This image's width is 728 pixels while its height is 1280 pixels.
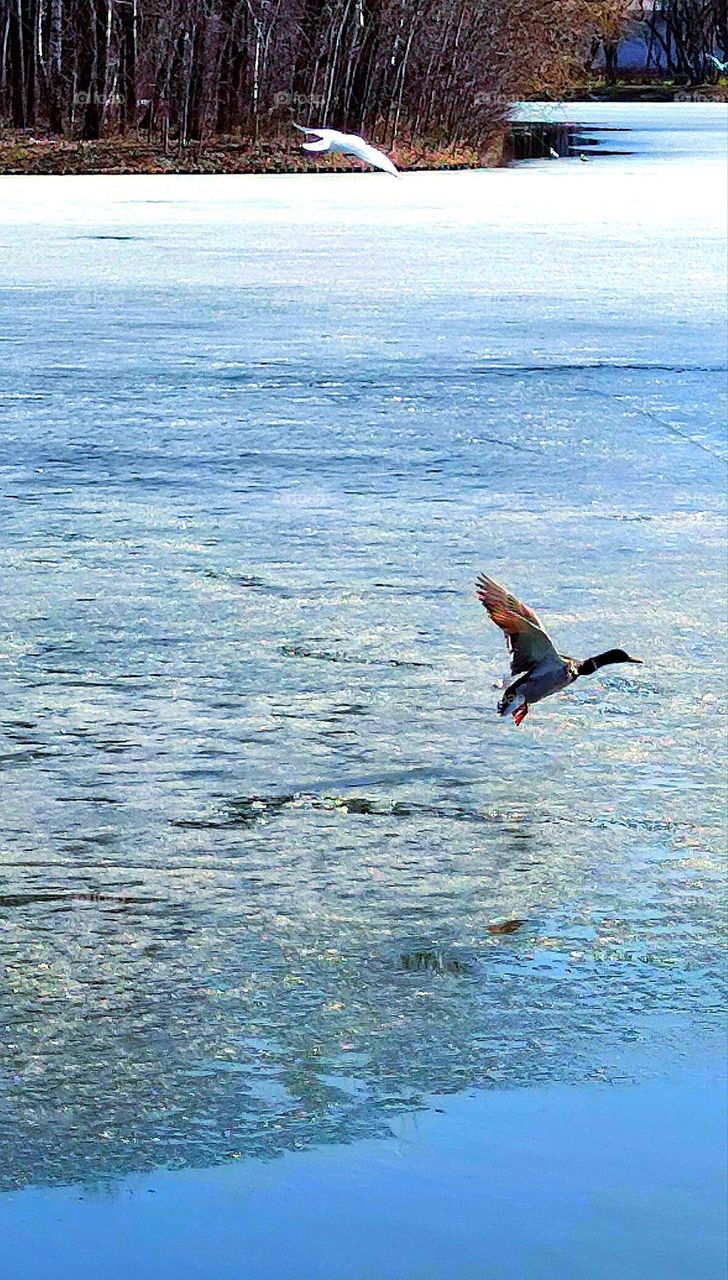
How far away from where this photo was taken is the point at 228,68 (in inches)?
1359

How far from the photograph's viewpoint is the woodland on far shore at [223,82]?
32.5 m

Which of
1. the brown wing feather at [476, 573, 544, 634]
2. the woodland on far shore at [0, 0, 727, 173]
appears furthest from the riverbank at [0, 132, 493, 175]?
the brown wing feather at [476, 573, 544, 634]

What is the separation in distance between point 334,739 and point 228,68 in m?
30.9

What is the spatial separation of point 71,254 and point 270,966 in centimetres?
1354

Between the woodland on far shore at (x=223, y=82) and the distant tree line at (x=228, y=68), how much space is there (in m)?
0.03

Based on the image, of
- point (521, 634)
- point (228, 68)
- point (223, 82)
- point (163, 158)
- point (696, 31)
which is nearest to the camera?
point (521, 634)

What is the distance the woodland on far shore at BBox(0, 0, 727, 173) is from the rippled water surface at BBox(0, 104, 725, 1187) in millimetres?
21252

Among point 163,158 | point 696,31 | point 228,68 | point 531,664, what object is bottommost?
point 163,158

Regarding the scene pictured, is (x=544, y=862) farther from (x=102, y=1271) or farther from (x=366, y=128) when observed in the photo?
(x=366, y=128)

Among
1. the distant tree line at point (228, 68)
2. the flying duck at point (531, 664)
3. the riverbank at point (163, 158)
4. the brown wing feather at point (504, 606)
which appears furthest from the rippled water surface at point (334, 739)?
the distant tree line at point (228, 68)

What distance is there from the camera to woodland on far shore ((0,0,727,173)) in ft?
107

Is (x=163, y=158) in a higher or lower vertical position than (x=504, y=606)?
lower

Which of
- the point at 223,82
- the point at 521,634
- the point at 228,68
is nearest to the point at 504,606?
the point at 521,634

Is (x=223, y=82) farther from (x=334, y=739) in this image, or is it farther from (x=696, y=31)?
(x=696, y=31)
